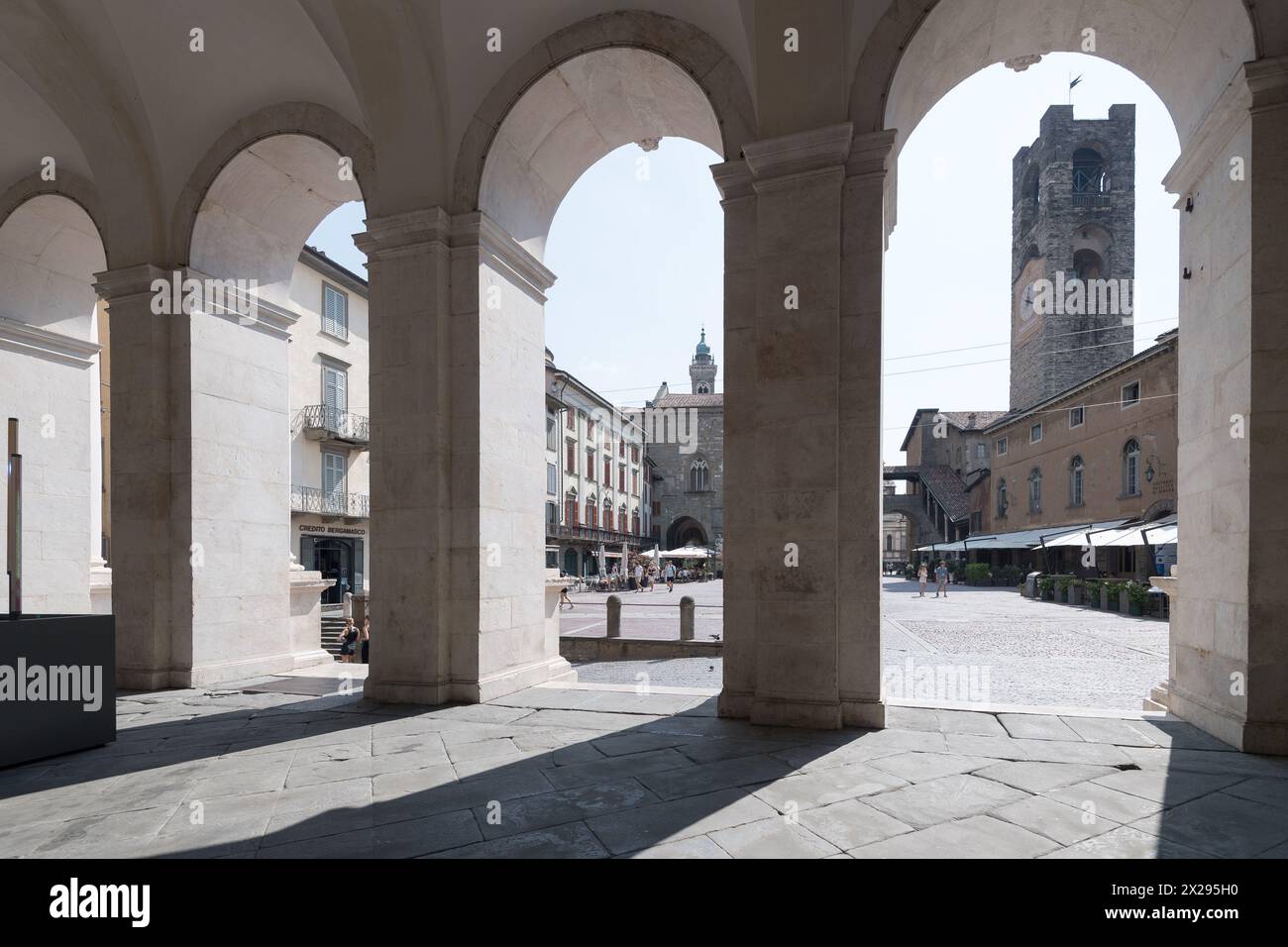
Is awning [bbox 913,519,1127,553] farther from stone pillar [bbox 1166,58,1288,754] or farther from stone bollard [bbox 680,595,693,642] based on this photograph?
stone pillar [bbox 1166,58,1288,754]

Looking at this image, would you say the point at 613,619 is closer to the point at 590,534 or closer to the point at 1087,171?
the point at 590,534

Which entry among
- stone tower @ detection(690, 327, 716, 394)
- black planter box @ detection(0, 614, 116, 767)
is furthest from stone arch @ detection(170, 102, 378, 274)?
stone tower @ detection(690, 327, 716, 394)

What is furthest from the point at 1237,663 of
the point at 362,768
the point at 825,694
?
the point at 362,768

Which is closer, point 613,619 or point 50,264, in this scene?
point 50,264

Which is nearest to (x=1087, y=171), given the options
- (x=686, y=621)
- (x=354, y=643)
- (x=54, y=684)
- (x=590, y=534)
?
(x=590, y=534)

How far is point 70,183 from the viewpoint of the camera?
873 cm

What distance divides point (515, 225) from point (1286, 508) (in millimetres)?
6969

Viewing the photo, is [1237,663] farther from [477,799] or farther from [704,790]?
[477,799]

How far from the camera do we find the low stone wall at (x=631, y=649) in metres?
14.6

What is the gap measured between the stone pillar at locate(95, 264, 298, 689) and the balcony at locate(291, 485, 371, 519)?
15.9 metres

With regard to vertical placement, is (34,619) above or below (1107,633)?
above

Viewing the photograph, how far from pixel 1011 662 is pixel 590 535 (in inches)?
1420

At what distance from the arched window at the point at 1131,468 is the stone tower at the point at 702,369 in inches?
2746

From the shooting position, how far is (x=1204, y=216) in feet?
18.6
